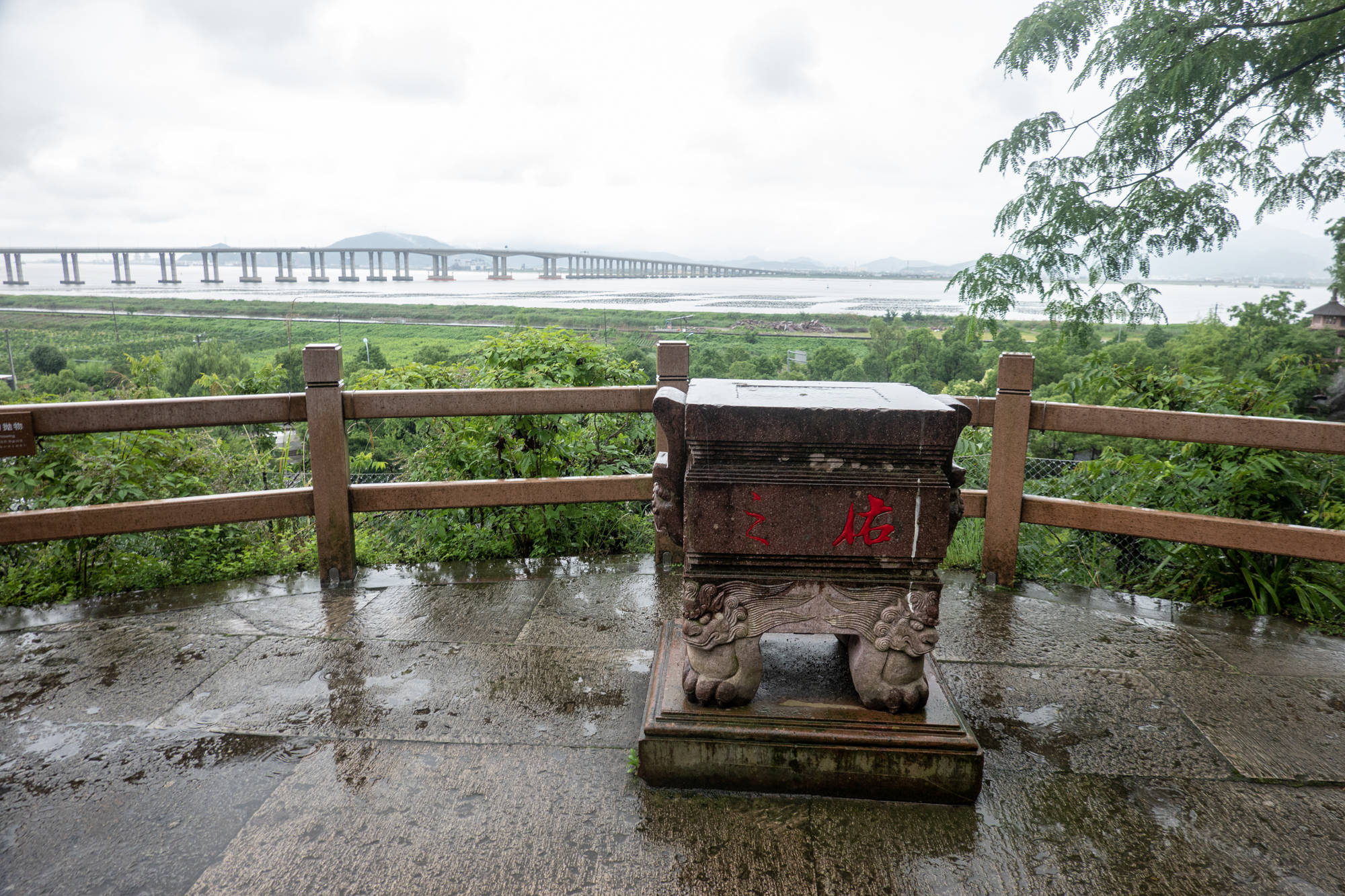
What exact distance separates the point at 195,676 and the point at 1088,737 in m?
3.48

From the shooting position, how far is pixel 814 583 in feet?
8.02

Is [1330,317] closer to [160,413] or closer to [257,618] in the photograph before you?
[257,618]

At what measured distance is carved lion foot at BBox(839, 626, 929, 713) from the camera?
8.00 ft

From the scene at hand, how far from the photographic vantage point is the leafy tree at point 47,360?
70.4 feet

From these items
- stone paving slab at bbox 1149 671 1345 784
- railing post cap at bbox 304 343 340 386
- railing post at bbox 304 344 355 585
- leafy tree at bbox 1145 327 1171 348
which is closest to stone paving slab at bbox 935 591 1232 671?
stone paving slab at bbox 1149 671 1345 784

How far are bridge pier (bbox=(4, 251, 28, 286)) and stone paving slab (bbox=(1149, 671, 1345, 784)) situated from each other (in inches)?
2578

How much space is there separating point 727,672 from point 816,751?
14.2 inches

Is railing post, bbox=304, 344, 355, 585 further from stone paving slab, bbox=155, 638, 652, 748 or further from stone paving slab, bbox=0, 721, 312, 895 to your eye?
stone paving slab, bbox=0, 721, 312, 895

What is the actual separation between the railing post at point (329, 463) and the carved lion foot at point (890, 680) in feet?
9.46

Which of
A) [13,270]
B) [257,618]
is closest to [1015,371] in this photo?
[257,618]

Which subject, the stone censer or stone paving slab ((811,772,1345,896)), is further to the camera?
the stone censer

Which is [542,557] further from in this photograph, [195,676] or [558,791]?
[558,791]

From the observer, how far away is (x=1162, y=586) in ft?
14.0

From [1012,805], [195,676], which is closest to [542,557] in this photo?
[195,676]
